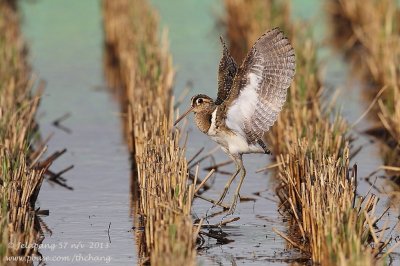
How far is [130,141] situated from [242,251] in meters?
3.74

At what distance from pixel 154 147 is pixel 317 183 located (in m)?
1.36

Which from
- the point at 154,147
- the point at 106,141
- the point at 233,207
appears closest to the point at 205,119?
the point at 154,147

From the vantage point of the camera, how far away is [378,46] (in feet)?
48.7

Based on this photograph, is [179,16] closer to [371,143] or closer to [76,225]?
[371,143]

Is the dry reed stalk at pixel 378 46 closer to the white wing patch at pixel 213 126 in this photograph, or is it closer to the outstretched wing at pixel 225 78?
the outstretched wing at pixel 225 78

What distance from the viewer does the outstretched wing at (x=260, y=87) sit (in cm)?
821

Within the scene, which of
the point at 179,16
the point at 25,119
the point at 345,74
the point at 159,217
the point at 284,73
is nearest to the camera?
the point at 159,217

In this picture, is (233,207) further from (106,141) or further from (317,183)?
(106,141)

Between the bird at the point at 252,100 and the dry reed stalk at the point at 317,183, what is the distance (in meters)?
0.40

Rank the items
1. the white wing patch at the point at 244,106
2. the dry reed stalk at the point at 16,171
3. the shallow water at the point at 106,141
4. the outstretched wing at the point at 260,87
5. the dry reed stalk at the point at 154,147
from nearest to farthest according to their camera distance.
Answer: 1. the dry reed stalk at the point at 154,147
2. the dry reed stalk at the point at 16,171
3. the shallow water at the point at 106,141
4. the outstretched wing at the point at 260,87
5. the white wing patch at the point at 244,106

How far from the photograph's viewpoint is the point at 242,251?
26.0 ft

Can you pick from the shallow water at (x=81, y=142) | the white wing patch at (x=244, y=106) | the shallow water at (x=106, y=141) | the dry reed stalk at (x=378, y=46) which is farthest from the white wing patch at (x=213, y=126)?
the dry reed stalk at (x=378, y=46)

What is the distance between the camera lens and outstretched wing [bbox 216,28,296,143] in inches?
323

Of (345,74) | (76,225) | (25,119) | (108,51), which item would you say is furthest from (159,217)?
(108,51)
